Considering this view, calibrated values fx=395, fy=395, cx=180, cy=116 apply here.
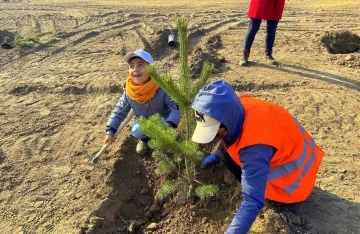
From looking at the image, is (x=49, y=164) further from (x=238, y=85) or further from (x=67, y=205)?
(x=238, y=85)

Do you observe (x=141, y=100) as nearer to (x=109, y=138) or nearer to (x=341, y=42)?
(x=109, y=138)

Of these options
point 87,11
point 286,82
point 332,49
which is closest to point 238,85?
point 286,82

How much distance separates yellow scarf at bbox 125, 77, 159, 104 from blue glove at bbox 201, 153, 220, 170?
942 mm

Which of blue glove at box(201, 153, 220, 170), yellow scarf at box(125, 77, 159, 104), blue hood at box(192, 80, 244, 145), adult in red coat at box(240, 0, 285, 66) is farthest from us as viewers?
adult in red coat at box(240, 0, 285, 66)

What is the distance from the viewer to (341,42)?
287 inches

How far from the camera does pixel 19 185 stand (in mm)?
3992

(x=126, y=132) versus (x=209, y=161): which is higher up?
(x=209, y=161)

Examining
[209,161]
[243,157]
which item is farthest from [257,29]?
[243,157]

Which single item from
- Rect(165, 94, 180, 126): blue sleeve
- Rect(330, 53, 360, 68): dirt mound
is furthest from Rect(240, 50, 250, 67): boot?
Rect(165, 94, 180, 126): blue sleeve

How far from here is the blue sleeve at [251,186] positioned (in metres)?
2.51

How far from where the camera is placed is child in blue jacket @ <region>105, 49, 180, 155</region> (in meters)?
4.01

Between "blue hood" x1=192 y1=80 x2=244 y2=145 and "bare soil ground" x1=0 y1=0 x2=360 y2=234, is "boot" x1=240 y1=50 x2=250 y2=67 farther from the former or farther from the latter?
"blue hood" x1=192 y1=80 x2=244 y2=145

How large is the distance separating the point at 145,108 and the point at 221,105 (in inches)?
74.7

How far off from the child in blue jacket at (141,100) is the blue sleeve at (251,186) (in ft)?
4.82
